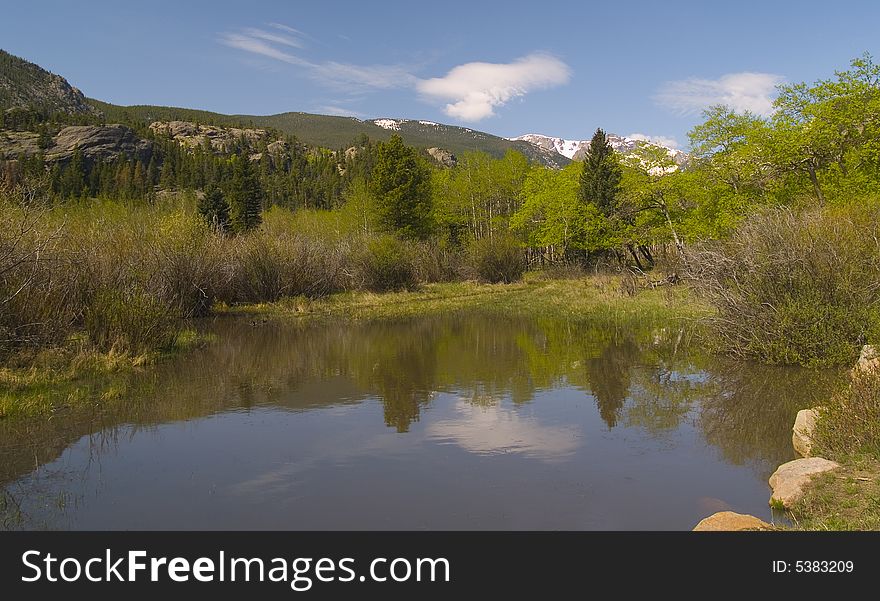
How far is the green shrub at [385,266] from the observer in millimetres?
36750

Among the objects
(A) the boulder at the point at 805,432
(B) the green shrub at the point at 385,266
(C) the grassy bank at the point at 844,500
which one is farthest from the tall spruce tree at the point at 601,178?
(C) the grassy bank at the point at 844,500

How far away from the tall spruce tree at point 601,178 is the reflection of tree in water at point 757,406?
34.7 metres

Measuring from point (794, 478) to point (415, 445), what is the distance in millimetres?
5343

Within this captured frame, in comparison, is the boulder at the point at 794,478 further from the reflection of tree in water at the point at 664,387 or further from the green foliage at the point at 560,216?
the green foliage at the point at 560,216

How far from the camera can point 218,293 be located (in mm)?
29812

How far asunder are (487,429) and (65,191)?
104 meters

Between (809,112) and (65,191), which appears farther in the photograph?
(65,191)

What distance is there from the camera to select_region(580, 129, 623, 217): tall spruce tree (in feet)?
159

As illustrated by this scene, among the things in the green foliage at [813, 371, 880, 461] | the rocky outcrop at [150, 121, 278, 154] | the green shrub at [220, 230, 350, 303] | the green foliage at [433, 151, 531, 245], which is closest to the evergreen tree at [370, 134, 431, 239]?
the green foliage at [433, 151, 531, 245]

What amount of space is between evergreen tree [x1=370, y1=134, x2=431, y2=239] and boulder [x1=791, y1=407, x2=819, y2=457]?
40344mm
